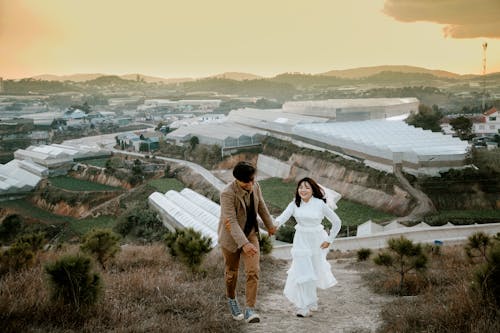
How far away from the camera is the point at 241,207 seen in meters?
3.65

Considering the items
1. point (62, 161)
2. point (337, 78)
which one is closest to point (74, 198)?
point (62, 161)

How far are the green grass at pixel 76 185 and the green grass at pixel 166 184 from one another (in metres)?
2.27

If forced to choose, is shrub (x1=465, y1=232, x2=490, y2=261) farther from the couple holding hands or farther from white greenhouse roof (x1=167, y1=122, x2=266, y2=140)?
white greenhouse roof (x1=167, y1=122, x2=266, y2=140)

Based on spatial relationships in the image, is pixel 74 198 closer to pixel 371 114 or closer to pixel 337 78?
pixel 371 114

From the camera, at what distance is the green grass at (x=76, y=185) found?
28797 millimetres

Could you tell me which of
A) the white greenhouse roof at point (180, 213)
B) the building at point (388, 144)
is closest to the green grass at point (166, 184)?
the white greenhouse roof at point (180, 213)

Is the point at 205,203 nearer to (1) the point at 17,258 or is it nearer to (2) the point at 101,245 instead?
(2) the point at 101,245

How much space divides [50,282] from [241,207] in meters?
1.50

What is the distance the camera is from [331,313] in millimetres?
4234

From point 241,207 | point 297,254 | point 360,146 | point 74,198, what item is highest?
point 241,207

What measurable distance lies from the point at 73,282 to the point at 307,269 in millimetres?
1846

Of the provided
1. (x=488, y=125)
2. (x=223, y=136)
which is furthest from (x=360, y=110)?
(x=223, y=136)

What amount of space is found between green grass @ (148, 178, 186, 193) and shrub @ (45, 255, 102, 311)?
2396cm

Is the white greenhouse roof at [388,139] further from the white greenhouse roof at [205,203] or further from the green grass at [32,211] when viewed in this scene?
the green grass at [32,211]
